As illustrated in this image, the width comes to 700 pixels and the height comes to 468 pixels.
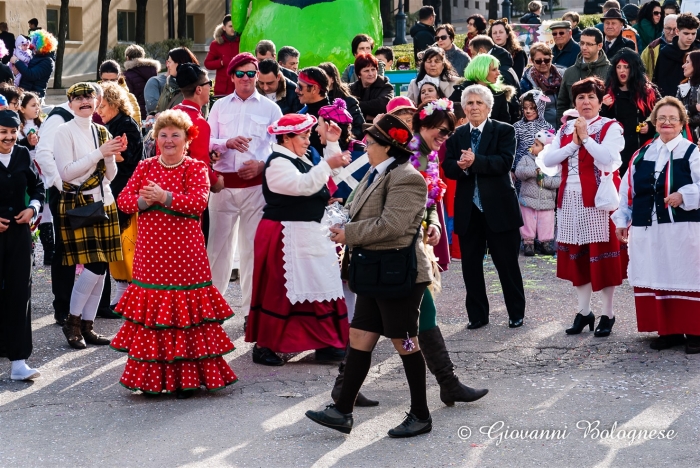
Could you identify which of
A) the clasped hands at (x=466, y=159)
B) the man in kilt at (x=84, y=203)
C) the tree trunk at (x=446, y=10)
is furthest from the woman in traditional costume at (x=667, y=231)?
the tree trunk at (x=446, y=10)

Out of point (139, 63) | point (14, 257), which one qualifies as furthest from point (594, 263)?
point (139, 63)

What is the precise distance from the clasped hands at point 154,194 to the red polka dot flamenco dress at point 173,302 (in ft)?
0.26

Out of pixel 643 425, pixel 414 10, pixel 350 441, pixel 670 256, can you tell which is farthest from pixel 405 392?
pixel 414 10

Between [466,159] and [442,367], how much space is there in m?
2.31

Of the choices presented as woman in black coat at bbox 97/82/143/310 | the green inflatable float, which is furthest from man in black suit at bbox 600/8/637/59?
woman in black coat at bbox 97/82/143/310

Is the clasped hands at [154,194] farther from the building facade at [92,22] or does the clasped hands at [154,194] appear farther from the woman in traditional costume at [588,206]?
the building facade at [92,22]

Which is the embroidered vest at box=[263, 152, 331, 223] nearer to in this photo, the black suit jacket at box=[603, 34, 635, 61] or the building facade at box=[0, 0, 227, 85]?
the black suit jacket at box=[603, 34, 635, 61]

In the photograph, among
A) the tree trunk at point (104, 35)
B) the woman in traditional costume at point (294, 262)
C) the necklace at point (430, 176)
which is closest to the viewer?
the necklace at point (430, 176)

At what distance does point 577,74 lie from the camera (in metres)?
12.1

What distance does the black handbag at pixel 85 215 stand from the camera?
8.00m

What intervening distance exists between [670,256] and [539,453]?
2.62 metres

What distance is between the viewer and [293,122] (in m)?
7.31

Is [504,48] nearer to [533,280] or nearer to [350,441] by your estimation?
[533,280]

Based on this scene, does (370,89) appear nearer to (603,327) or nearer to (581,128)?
(581,128)
